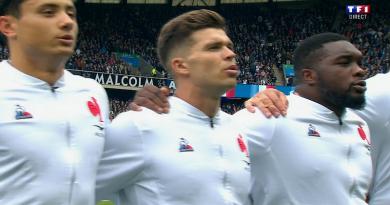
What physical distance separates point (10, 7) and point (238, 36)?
33.8 metres

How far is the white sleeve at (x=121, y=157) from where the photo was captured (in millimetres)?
3295

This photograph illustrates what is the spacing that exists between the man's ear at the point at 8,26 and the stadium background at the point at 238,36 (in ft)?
86.2

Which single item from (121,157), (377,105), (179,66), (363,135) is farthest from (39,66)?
(377,105)

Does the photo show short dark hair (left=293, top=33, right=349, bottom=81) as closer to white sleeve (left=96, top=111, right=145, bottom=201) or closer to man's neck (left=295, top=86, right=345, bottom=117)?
man's neck (left=295, top=86, right=345, bottom=117)

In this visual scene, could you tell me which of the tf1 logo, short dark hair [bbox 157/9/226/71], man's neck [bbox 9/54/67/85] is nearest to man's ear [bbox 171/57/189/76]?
short dark hair [bbox 157/9/226/71]

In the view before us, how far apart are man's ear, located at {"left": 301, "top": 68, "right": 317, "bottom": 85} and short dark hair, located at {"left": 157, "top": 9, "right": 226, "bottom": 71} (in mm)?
663

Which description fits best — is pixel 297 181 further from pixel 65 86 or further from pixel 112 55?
pixel 112 55

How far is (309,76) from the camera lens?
397cm

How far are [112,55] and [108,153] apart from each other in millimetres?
31299

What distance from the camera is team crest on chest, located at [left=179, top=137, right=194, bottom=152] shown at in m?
3.33

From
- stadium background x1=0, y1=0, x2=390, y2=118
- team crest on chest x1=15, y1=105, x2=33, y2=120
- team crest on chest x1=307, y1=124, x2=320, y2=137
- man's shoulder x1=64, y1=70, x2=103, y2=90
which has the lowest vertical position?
stadium background x1=0, y1=0, x2=390, y2=118

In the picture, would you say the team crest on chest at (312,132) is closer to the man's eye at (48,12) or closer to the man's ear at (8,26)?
the man's eye at (48,12)

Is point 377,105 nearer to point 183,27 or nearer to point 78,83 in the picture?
point 183,27

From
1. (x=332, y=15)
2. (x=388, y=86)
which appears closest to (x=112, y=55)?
(x=332, y=15)
